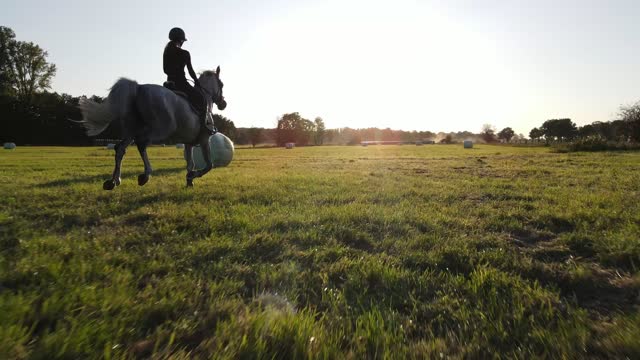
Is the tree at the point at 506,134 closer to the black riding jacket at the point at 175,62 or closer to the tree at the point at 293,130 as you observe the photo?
the tree at the point at 293,130

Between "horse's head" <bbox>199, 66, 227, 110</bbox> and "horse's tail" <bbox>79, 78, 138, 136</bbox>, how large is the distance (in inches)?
96.4

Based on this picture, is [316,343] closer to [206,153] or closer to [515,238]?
[515,238]

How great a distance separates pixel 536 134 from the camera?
123 metres

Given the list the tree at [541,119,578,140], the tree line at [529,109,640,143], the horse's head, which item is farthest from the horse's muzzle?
the tree at [541,119,578,140]

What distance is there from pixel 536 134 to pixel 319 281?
141 m

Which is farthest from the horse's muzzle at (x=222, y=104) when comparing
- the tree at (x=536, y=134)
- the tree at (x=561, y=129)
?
the tree at (x=536, y=134)

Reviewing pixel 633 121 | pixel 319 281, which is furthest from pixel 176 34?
pixel 633 121

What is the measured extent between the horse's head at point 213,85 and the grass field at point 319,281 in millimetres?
3917

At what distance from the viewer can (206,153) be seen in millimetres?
9719

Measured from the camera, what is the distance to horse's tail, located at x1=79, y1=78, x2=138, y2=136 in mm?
6945

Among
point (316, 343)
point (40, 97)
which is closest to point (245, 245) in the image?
point (316, 343)

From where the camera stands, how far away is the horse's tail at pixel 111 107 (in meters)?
6.95

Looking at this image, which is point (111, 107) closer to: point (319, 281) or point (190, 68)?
point (190, 68)

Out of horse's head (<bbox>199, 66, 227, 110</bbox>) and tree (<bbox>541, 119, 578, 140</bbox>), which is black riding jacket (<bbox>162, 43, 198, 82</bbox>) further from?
tree (<bbox>541, 119, 578, 140</bbox>)
